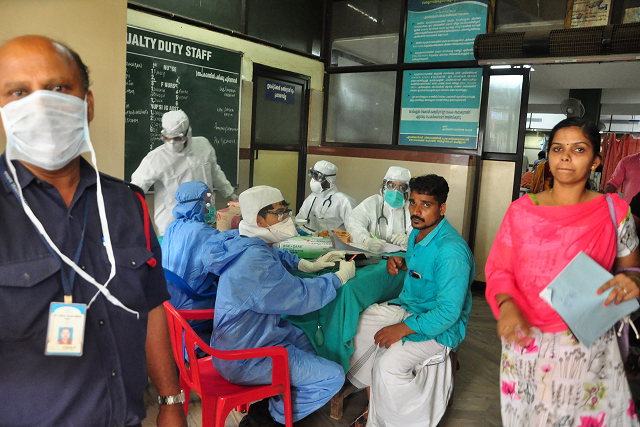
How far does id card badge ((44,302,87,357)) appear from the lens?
91 centimetres

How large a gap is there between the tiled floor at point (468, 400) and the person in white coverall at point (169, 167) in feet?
5.65

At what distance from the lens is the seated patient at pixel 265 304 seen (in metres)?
2.07

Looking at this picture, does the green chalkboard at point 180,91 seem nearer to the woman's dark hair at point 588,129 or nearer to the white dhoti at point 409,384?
the white dhoti at point 409,384

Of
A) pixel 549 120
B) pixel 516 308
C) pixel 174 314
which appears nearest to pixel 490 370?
pixel 516 308

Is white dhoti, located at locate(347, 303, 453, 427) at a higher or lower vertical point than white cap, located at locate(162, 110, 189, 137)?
lower

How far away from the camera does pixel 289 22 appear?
550 centimetres

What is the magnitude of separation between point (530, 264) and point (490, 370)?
2063mm

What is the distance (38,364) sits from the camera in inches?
36.5

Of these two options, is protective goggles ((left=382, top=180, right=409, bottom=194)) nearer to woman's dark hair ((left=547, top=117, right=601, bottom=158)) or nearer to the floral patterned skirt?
woman's dark hair ((left=547, top=117, right=601, bottom=158))

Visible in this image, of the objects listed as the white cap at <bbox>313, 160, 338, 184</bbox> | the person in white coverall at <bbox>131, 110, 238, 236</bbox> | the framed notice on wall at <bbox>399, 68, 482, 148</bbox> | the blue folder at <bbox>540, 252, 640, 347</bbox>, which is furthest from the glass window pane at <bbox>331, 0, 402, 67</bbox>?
the blue folder at <bbox>540, 252, 640, 347</bbox>

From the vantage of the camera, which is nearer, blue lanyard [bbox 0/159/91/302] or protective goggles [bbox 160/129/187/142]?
blue lanyard [bbox 0/159/91/302]

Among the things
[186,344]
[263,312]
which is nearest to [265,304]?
[263,312]

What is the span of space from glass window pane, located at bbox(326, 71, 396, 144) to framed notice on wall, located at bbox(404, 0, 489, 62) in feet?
1.46

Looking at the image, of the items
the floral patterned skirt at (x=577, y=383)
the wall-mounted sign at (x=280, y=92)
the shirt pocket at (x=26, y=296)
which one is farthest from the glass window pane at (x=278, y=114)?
the shirt pocket at (x=26, y=296)
